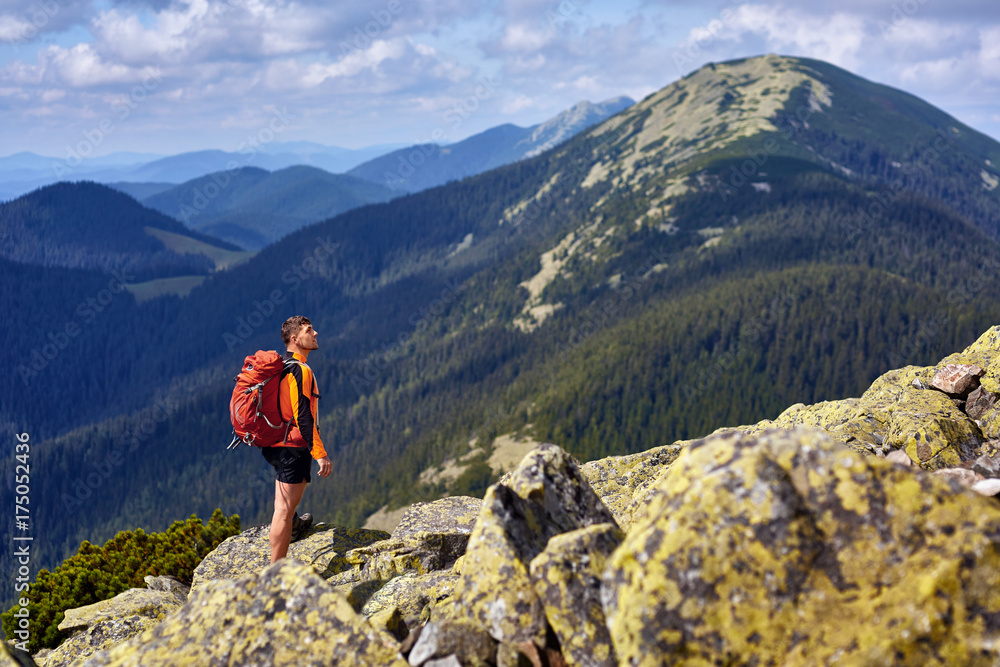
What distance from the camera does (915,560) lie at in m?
7.59

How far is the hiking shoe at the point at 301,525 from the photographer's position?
71.6 feet

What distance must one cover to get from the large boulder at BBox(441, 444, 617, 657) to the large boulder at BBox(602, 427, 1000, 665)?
6.01 ft

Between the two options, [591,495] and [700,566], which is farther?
[591,495]

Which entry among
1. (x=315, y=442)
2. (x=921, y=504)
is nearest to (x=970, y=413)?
(x=921, y=504)

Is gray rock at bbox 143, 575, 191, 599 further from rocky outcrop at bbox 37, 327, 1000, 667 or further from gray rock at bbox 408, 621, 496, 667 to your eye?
gray rock at bbox 408, 621, 496, 667

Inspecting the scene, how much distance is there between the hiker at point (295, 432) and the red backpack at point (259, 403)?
19 centimetres

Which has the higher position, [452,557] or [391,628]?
[391,628]

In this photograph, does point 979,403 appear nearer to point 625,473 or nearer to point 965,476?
point 965,476

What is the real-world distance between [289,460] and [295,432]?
779mm

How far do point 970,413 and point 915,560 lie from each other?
1354 cm

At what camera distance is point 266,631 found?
31.6 ft

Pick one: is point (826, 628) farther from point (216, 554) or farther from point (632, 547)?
point (216, 554)

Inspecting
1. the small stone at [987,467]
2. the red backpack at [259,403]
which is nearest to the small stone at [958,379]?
the small stone at [987,467]

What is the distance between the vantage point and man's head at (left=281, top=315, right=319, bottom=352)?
1505 centimetres
